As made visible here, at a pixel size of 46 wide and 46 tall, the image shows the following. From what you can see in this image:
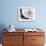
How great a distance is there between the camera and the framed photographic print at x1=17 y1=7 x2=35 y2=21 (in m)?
4.09

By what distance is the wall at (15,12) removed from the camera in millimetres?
4094

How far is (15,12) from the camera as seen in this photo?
13.5 feet

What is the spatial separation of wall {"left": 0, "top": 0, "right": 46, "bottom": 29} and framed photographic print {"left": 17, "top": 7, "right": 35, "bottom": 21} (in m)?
0.10

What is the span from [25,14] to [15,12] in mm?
336

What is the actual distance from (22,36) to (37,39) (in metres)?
0.45

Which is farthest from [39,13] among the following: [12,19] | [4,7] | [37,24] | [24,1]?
[4,7]

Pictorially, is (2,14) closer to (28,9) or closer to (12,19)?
(12,19)

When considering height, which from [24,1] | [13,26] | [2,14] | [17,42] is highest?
[24,1]

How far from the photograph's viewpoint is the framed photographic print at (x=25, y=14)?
Answer: 4094mm

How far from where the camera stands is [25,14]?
13.5 feet

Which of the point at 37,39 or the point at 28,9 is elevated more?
the point at 28,9

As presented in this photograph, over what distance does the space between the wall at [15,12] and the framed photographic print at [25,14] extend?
0.10 m

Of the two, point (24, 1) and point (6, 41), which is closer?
point (6, 41)

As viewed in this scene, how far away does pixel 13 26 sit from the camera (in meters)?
3.97
